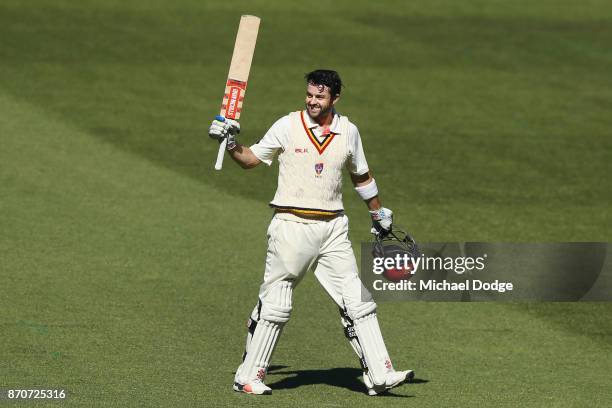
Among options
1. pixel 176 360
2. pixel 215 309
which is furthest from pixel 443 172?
pixel 176 360

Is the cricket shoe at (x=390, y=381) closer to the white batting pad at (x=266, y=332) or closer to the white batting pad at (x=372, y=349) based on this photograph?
the white batting pad at (x=372, y=349)

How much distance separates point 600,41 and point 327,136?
66.1ft

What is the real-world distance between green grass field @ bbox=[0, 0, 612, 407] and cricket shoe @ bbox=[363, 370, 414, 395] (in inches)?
4.8

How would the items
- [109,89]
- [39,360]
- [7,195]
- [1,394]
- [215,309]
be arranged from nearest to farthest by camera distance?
[1,394] < [39,360] < [215,309] < [7,195] < [109,89]

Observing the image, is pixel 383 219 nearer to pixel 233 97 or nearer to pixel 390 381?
pixel 390 381

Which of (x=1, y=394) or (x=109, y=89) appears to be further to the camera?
(x=109, y=89)

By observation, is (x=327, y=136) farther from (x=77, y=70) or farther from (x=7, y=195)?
(x=77, y=70)

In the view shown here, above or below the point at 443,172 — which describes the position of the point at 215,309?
below

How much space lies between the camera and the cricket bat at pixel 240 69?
9.70 m

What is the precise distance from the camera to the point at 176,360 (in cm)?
1066

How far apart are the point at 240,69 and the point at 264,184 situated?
8.07 metres

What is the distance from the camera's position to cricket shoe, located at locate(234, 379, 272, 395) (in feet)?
32.0

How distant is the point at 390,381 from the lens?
9.84 m

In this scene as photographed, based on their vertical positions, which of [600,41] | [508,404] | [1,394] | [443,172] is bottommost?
[1,394]
